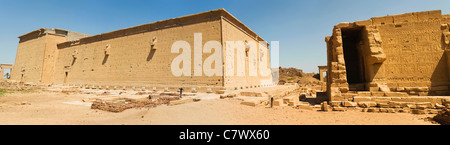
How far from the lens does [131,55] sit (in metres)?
17.2

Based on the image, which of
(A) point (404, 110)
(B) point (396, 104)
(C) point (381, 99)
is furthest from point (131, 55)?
(A) point (404, 110)

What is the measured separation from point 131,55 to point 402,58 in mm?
18718

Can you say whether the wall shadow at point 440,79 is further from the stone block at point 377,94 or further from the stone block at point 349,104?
the stone block at point 349,104

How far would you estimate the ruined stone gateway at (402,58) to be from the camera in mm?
6660

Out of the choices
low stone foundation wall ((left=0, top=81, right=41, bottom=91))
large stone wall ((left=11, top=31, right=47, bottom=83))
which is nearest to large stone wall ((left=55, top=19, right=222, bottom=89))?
large stone wall ((left=11, top=31, right=47, bottom=83))

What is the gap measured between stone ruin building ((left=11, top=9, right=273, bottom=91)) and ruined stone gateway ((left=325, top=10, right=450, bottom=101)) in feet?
23.6

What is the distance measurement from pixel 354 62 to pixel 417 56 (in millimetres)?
3051

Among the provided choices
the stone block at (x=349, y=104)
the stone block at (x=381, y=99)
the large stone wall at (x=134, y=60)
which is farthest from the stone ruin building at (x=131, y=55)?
the stone block at (x=381, y=99)

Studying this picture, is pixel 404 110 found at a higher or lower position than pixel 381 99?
lower

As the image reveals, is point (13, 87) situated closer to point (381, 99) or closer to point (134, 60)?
point (134, 60)

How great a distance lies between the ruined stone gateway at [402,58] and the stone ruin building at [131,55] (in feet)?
23.6

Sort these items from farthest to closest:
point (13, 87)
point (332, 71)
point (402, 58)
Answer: point (13, 87), point (332, 71), point (402, 58)
